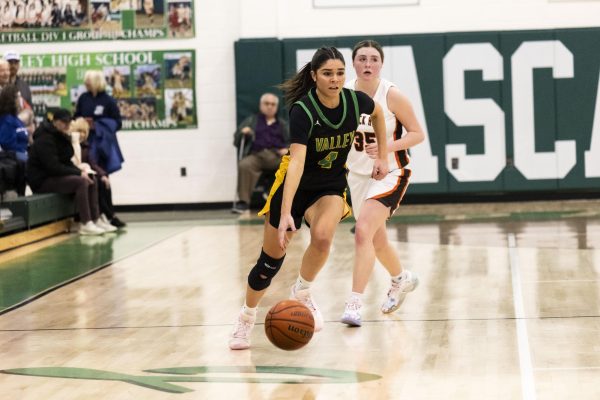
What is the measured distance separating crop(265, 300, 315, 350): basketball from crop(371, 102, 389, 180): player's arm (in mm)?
1138

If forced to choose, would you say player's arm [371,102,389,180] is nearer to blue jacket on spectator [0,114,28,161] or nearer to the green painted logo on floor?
the green painted logo on floor

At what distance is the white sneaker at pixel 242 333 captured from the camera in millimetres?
6027

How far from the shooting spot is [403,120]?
6.92 meters

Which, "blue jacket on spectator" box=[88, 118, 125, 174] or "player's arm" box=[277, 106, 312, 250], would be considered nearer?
"player's arm" box=[277, 106, 312, 250]

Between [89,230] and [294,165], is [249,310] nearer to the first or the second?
[294,165]

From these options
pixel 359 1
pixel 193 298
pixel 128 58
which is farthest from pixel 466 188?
pixel 193 298

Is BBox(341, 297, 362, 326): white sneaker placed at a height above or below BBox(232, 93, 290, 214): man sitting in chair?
below

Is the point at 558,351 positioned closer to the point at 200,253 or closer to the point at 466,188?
the point at 200,253

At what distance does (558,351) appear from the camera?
568 cm

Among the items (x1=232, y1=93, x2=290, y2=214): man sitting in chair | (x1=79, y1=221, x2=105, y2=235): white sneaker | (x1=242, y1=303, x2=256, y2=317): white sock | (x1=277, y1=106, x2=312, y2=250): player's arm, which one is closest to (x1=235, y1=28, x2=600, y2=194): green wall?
(x1=232, y1=93, x2=290, y2=214): man sitting in chair

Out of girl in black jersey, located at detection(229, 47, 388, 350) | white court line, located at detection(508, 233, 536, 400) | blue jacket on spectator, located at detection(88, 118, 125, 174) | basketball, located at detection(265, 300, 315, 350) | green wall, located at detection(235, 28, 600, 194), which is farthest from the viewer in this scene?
green wall, located at detection(235, 28, 600, 194)

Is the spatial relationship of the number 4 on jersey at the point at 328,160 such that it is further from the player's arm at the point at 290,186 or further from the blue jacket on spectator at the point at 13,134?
the blue jacket on spectator at the point at 13,134

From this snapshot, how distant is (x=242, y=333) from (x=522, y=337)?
4.76 feet

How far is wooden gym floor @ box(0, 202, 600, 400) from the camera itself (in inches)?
203
